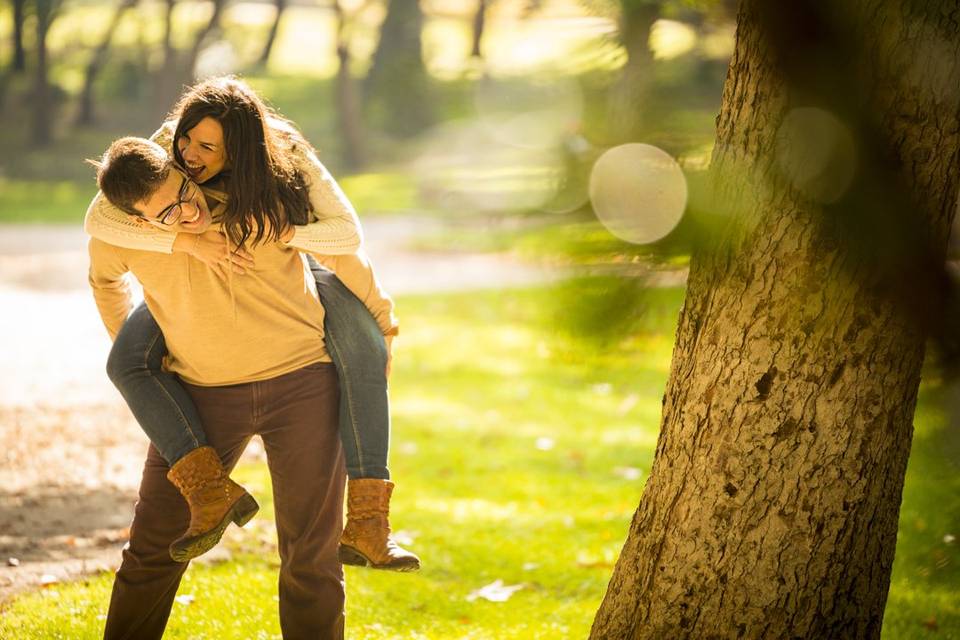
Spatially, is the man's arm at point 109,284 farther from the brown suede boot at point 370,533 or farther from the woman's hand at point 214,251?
the brown suede boot at point 370,533

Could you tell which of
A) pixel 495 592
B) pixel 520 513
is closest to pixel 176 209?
pixel 495 592

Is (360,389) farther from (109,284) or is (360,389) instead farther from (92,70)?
(92,70)

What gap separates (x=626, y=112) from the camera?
158 cm

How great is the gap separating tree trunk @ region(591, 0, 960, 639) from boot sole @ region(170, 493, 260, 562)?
3.41 ft

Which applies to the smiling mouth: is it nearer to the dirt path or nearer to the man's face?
the man's face

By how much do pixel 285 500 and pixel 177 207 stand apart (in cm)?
90

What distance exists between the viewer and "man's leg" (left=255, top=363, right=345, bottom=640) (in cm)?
310

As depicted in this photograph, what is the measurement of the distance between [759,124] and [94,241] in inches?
71.9

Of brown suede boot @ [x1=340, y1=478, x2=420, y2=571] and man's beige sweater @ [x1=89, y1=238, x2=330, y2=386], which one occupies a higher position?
man's beige sweater @ [x1=89, y1=238, x2=330, y2=386]

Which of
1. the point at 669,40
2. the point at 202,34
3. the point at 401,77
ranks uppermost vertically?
the point at 202,34

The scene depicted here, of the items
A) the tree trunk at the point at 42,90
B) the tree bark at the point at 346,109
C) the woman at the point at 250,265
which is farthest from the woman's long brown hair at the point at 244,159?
the tree trunk at the point at 42,90

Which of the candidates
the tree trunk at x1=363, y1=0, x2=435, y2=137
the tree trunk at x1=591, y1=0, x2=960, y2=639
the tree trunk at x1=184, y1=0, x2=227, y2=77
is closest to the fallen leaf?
the tree trunk at x1=591, y1=0, x2=960, y2=639

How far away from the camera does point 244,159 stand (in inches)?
115

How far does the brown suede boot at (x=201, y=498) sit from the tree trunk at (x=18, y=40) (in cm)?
2755
